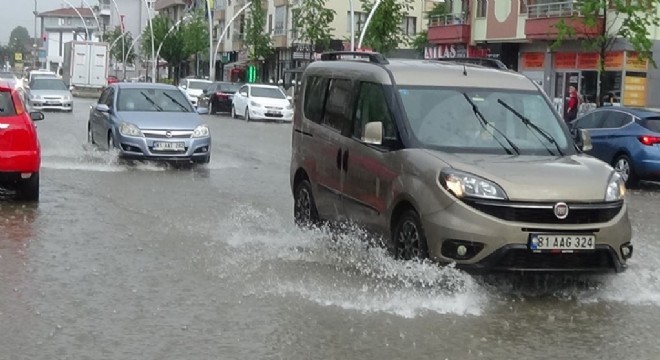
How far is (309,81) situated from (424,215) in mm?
3723

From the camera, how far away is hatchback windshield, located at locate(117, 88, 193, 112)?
2108 centimetres

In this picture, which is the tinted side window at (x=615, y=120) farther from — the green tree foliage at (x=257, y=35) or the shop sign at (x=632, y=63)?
the green tree foliage at (x=257, y=35)

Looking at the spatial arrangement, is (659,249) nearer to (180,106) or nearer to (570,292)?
(570,292)

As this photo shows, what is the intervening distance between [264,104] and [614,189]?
3663 cm

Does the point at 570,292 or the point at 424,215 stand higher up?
the point at 424,215

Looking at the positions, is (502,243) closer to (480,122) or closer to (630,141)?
(480,122)

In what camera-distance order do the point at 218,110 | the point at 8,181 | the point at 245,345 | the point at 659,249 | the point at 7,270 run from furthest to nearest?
1. the point at 218,110
2. the point at 8,181
3. the point at 659,249
4. the point at 7,270
5. the point at 245,345

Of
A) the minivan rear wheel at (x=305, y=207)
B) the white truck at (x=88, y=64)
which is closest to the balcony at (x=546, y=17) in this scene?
the white truck at (x=88, y=64)

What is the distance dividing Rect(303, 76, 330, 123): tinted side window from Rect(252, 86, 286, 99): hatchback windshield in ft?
112

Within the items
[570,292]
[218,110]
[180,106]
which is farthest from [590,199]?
[218,110]

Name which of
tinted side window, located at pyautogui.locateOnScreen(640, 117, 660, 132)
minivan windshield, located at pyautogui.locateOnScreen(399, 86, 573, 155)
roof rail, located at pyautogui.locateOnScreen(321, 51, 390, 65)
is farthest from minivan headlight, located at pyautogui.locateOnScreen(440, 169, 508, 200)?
tinted side window, located at pyautogui.locateOnScreen(640, 117, 660, 132)

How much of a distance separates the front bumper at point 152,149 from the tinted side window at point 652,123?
7855 millimetres

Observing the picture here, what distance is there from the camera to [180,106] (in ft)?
69.9

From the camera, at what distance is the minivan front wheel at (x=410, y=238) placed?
894cm
